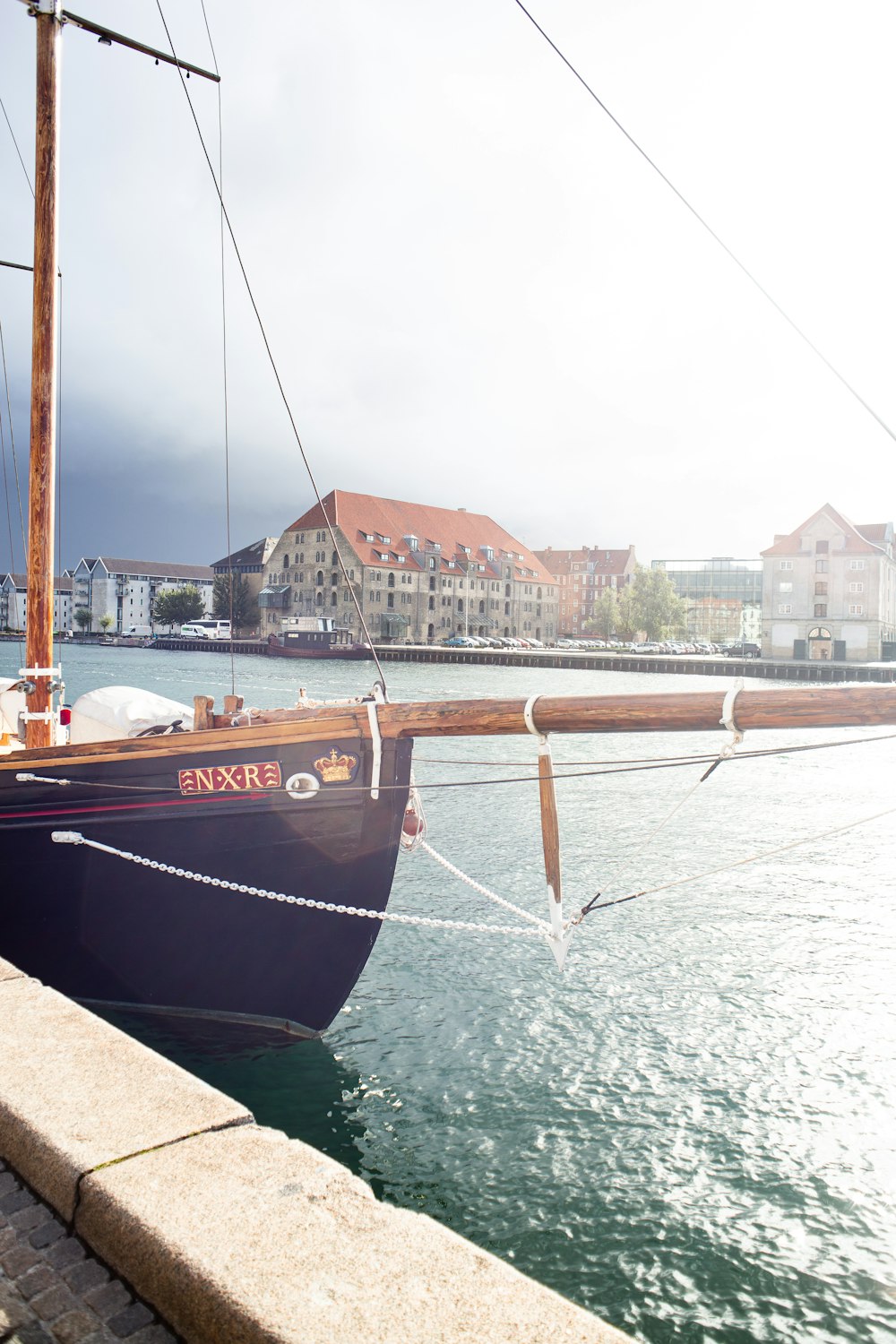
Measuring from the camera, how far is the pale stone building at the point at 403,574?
97.2 meters

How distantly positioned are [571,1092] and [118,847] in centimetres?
341

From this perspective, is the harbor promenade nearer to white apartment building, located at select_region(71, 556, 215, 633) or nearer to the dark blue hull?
the dark blue hull

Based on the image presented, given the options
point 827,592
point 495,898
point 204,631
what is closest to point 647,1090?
point 495,898

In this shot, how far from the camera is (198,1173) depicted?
2977 mm

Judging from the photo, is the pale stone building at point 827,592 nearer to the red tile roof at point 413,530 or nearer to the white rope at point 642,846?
the red tile roof at point 413,530

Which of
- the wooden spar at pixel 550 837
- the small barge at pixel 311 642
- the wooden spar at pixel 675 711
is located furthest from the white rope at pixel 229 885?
the small barge at pixel 311 642

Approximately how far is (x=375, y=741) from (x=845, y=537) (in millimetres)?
78303

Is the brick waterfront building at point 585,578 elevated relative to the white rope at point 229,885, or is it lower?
elevated

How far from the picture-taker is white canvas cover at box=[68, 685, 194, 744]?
24.5 feet

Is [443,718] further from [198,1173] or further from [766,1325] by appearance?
[766,1325]

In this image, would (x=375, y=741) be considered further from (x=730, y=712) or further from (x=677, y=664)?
(x=677, y=664)

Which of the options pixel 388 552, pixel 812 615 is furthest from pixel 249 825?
pixel 388 552

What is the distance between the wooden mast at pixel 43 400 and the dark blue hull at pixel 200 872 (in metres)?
1.88

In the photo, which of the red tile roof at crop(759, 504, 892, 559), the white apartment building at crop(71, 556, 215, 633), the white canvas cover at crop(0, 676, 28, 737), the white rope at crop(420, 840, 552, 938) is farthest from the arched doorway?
the white apartment building at crop(71, 556, 215, 633)
